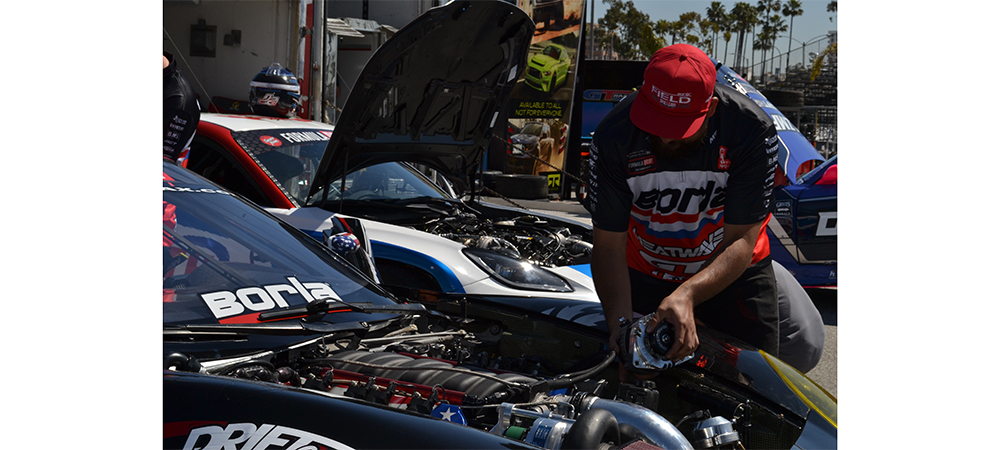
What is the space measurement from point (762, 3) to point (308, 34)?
72.8ft

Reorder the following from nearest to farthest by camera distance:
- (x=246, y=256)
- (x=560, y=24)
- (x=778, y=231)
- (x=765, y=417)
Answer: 1. (x=765, y=417)
2. (x=246, y=256)
3. (x=778, y=231)
4. (x=560, y=24)

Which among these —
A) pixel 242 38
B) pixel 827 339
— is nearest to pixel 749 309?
pixel 827 339

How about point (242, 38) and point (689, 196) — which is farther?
point (242, 38)

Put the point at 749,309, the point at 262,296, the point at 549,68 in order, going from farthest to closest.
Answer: the point at 549,68
the point at 749,309
the point at 262,296

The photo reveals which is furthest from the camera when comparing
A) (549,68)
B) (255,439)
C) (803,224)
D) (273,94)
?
(549,68)

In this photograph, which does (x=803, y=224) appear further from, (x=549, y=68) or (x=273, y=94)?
(x=549, y=68)

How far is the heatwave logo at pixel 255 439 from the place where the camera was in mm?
1362

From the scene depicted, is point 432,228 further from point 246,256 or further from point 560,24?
point 560,24

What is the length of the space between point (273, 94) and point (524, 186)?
6.96 meters

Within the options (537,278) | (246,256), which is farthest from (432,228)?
(246,256)

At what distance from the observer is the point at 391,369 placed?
1896 mm

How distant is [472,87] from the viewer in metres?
4.34

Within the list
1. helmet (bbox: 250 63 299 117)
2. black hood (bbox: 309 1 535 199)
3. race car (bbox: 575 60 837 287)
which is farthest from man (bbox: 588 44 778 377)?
helmet (bbox: 250 63 299 117)

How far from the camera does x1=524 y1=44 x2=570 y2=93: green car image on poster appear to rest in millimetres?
12406
